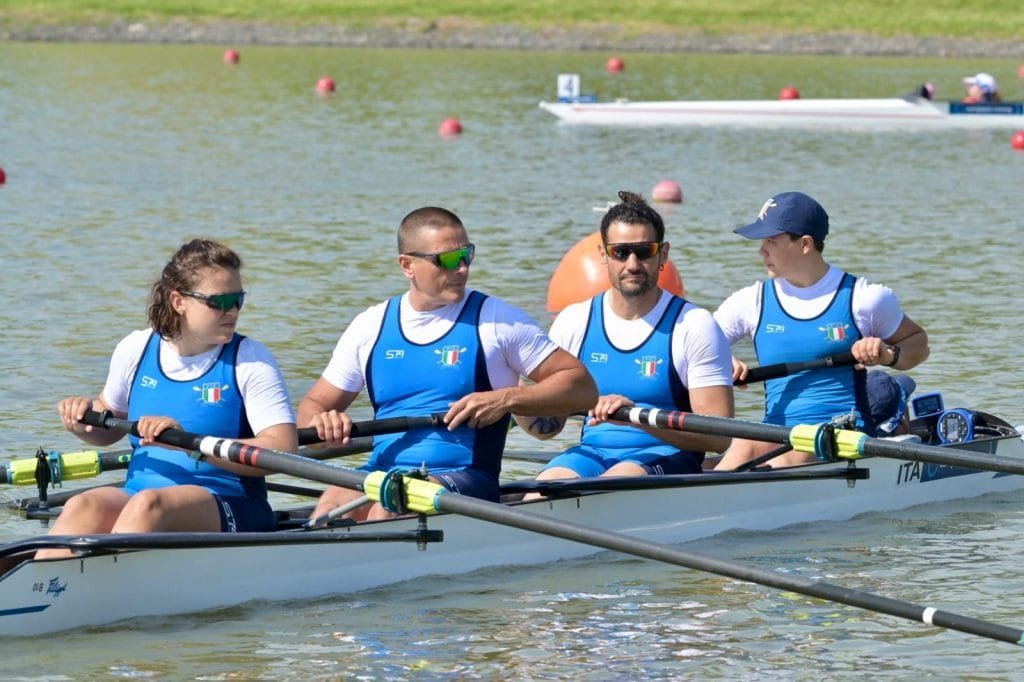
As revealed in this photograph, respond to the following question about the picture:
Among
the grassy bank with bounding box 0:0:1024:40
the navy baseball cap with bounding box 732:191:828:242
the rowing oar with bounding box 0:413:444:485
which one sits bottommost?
the rowing oar with bounding box 0:413:444:485

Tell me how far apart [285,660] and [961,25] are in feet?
145

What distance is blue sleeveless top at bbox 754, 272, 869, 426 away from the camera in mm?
9211

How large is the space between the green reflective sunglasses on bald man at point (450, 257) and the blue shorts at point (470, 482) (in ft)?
2.79

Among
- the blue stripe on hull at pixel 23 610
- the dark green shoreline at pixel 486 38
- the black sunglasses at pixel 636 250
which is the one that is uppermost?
the dark green shoreline at pixel 486 38

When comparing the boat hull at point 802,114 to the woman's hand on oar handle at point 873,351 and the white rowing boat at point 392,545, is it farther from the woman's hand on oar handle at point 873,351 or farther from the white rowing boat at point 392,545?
the woman's hand on oar handle at point 873,351

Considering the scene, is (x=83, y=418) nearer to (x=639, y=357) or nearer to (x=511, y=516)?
(x=511, y=516)

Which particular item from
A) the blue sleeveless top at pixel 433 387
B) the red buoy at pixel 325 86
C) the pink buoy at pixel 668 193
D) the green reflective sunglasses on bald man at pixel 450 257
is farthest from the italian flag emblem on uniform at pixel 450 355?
the red buoy at pixel 325 86

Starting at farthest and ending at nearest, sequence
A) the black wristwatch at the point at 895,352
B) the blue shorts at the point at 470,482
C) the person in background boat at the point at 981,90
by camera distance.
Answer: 1. the person in background boat at the point at 981,90
2. the black wristwatch at the point at 895,352
3. the blue shorts at the point at 470,482

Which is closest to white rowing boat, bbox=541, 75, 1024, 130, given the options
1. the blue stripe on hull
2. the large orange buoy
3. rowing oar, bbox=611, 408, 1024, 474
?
the large orange buoy

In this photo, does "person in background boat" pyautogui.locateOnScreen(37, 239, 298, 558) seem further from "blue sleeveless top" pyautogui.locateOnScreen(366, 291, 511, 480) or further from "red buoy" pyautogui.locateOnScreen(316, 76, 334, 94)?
"red buoy" pyautogui.locateOnScreen(316, 76, 334, 94)

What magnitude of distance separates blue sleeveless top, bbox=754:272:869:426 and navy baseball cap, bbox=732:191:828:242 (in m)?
0.35

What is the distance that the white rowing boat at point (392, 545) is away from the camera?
22.5ft

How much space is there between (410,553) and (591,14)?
43901mm

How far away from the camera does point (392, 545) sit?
305 inches
